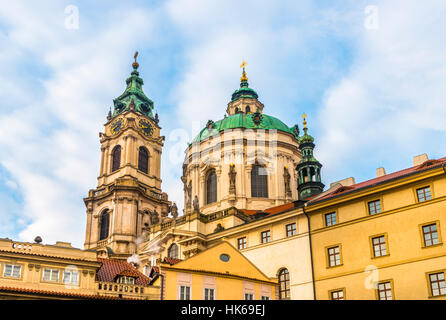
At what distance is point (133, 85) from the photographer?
305ft

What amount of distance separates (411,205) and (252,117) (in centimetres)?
3999

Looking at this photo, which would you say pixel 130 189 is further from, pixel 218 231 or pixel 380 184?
pixel 380 184

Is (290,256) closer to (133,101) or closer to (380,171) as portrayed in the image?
(380,171)

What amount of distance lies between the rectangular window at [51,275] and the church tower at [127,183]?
114 feet

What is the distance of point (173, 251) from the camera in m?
54.9

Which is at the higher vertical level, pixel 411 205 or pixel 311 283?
pixel 411 205

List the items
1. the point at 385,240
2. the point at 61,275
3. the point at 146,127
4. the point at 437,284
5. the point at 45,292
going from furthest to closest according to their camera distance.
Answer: the point at 146,127
the point at 61,275
the point at 385,240
the point at 45,292
the point at 437,284

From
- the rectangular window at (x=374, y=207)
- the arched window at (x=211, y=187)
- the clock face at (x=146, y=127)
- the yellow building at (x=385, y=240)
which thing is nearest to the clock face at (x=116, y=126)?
the clock face at (x=146, y=127)

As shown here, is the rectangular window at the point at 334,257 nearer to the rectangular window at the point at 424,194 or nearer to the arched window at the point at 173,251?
the rectangular window at the point at 424,194

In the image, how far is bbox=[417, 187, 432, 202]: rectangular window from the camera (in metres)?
34.2

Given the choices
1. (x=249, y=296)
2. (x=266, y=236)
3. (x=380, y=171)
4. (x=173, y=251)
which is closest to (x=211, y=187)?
(x=173, y=251)

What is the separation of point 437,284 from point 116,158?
5898cm
